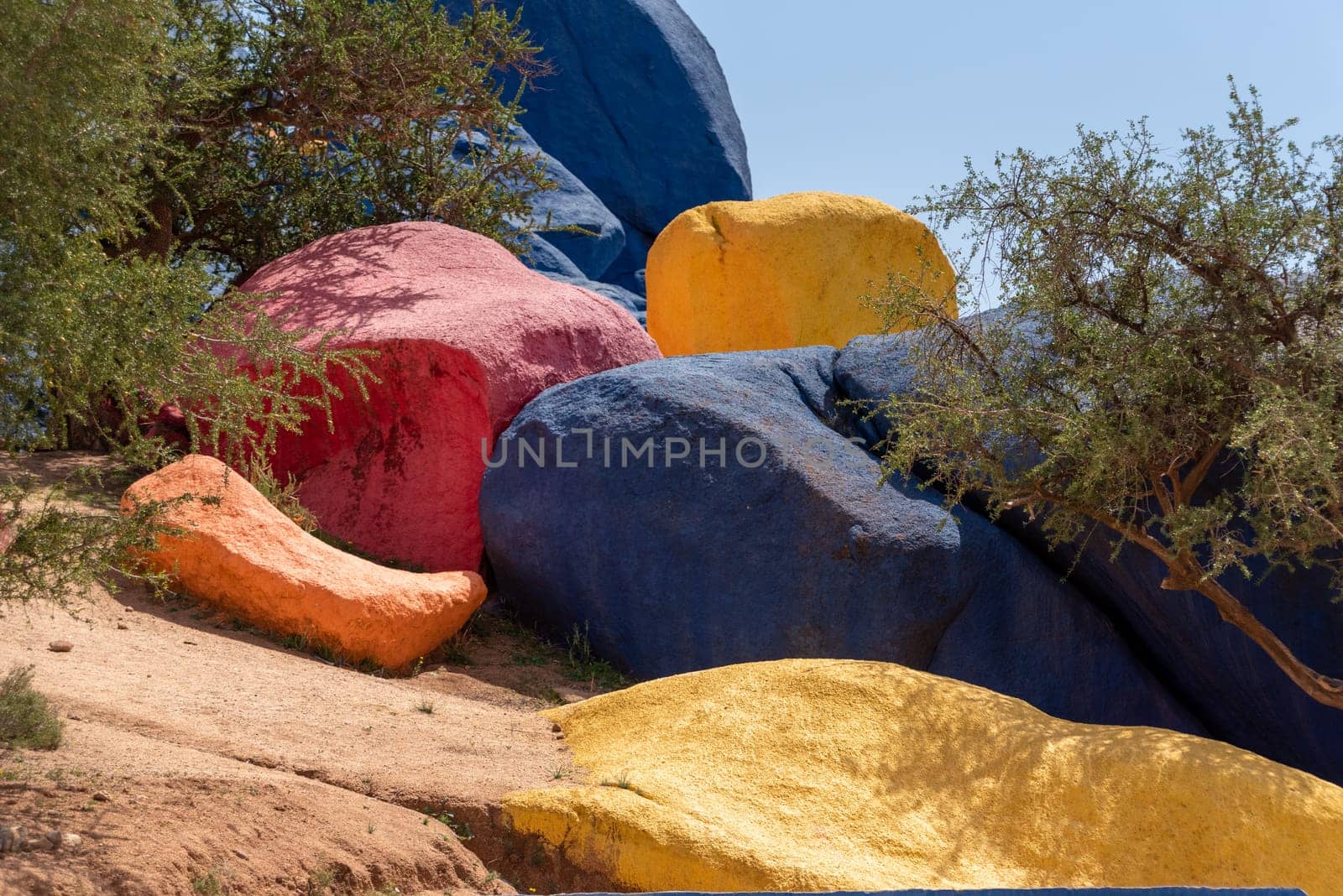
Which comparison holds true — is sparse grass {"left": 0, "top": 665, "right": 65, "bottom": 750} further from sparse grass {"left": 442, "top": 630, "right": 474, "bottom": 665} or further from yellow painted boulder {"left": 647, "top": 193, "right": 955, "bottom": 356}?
yellow painted boulder {"left": 647, "top": 193, "right": 955, "bottom": 356}

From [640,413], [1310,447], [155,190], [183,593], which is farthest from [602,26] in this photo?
[1310,447]

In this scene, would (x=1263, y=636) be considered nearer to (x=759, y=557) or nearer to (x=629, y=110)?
(x=759, y=557)

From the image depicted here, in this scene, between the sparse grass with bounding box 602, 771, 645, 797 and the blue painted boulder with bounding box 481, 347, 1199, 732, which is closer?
the sparse grass with bounding box 602, 771, 645, 797

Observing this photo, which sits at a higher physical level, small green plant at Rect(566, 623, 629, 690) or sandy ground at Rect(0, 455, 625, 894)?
sandy ground at Rect(0, 455, 625, 894)

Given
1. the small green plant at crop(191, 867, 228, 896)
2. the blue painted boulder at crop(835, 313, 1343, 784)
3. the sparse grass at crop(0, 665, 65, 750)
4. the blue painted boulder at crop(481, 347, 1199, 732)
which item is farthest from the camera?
the blue painted boulder at crop(481, 347, 1199, 732)

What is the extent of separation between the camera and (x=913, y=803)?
211 inches

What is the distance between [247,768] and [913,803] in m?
2.81

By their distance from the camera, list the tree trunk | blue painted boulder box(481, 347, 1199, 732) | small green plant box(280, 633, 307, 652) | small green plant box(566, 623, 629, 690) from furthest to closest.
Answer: small green plant box(566, 623, 629, 690) → blue painted boulder box(481, 347, 1199, 732) → small green plant box(280, 633, 307, 652) → the tree trunk

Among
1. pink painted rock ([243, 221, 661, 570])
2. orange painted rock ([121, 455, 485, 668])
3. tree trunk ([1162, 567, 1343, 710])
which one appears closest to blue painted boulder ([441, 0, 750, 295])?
pink painted rock ([243, 221, 661, 570])

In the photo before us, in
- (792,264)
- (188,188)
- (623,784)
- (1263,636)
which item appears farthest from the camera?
(792,264)

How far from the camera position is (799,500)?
835cm

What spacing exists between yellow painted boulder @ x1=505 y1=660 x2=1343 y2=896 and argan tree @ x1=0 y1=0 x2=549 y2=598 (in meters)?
2.38

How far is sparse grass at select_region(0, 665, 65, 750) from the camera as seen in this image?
4.74 meters

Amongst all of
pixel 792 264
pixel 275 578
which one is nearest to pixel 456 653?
pixel 275 578
